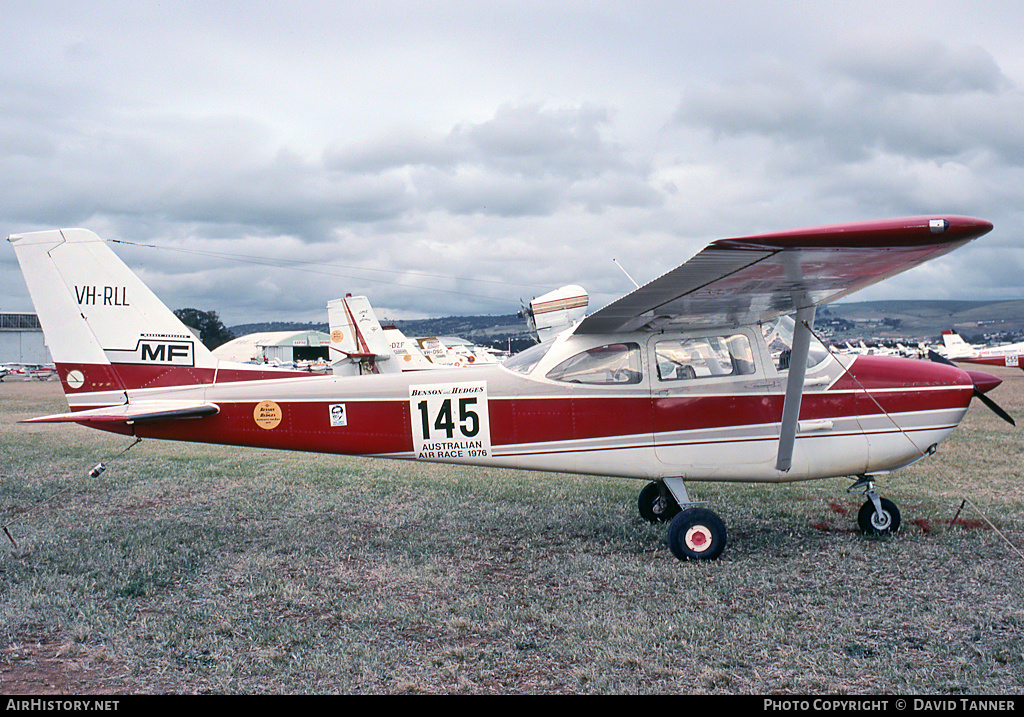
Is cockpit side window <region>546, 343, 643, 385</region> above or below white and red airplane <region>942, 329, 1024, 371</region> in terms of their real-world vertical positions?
above

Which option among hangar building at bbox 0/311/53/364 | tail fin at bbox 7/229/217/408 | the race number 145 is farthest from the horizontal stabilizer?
hangar building at bbox 0/311/53/364

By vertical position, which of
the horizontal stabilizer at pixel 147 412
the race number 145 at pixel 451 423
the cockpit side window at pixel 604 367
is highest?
the cockpit side window at pixel 604 367

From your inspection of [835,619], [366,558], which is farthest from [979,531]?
[366,558]

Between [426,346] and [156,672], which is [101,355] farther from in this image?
[426,346]

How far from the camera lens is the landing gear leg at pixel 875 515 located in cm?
674

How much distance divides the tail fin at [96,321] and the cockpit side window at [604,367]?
3.64 metres

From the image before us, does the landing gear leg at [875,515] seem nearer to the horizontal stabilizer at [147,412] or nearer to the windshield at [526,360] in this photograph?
the windshield at [526,360]

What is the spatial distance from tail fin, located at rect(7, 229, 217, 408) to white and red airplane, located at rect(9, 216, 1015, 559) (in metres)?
0.02

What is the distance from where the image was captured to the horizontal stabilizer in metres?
6.60

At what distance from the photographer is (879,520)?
265 inches

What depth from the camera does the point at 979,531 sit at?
6734mm

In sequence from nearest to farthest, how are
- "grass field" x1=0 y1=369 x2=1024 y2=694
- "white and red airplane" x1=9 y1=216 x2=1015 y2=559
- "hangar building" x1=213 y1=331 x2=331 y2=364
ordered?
1. "grass field" x1=0 y1=369 x2=1024 y2=694
2. "white and red airplane" x1=9 y1=216 x2=1015 y2=559
3. "hangar building" x1=213 y1=331 x2=331 y2=364

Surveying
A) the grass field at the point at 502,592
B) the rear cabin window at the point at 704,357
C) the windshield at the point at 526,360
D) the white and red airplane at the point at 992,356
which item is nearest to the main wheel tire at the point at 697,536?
the grass field at the point at 502,592

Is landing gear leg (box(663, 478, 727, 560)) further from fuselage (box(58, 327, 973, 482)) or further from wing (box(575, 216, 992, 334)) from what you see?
wing (box(575, 216, 992, 334))
